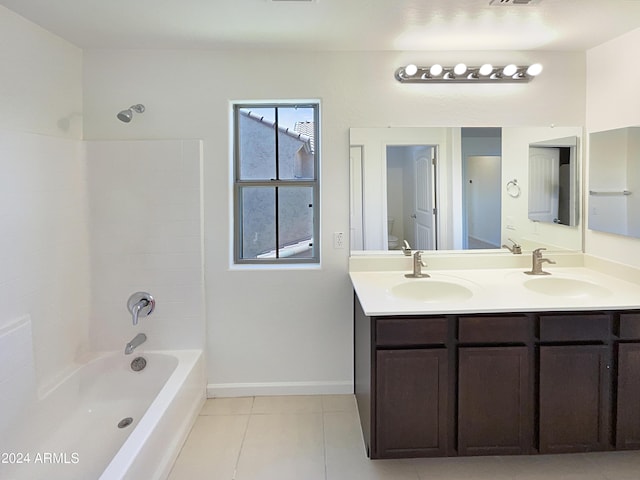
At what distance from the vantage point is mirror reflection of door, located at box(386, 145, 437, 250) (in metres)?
2.65

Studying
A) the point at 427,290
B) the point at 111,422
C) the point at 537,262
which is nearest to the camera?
the point at 111,422

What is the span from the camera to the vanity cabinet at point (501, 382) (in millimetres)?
1986

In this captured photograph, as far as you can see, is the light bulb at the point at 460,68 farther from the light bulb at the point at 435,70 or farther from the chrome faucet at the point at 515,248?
the chrome faucet at the point at 515,248

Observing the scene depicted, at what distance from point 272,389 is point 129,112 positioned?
1996 mm

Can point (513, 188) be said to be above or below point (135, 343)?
above

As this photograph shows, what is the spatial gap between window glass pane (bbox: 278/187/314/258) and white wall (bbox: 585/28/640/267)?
75.0 inches

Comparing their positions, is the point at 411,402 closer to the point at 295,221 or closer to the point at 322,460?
the point at 322,460

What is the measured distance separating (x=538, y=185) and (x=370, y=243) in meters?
1.22

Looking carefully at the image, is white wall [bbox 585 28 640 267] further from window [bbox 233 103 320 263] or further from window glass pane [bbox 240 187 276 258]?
window glass pane [bbox 240 187 276 258]

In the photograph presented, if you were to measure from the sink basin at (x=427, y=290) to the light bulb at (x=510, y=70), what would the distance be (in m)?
1.39

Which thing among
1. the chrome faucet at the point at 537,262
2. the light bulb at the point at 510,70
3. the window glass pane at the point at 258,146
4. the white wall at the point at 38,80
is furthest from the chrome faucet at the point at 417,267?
the white wall at the point at 38,80

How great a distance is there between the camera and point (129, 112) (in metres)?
2.39

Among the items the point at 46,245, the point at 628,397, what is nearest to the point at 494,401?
the point at 628,397

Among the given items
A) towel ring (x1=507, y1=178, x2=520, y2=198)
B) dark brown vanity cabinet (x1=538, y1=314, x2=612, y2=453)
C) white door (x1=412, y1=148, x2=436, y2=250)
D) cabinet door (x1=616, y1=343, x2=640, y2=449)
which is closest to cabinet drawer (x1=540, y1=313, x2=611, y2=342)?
dark brown vanity cabinet (x1=538, y1=314, x2=612, y2=453)
